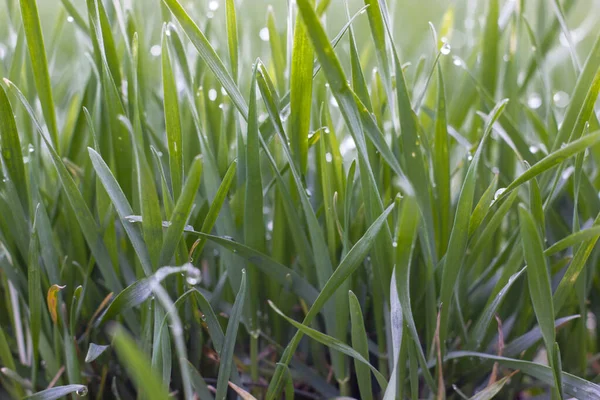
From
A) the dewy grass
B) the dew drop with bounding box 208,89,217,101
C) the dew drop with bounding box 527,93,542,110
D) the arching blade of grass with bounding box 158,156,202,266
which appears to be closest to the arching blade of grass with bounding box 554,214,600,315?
the dewy grass

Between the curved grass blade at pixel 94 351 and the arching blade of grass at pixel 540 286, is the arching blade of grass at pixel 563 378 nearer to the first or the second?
the arching blade of grass at pixel 540 286

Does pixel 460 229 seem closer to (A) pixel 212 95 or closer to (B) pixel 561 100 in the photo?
(A) pixel 212 95

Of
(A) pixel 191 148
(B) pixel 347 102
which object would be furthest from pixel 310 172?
(B) pixel 347 102

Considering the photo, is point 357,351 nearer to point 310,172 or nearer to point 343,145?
point 310,172

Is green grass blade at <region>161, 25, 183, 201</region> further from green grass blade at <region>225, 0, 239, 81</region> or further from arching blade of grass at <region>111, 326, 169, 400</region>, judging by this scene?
arching blade of grass at <region>111, 326, 169, 400</region>

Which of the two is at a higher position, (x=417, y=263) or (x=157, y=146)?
(x=157, y=146)

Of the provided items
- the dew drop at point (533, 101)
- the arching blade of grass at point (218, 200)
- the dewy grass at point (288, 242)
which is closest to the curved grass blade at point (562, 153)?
the dewy grass at point (288, 242)
